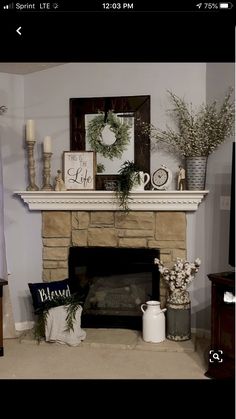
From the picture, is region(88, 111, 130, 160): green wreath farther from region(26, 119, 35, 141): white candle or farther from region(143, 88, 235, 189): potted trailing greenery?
region(26, 119, 35, 141): white candle

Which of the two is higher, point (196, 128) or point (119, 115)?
point (119, 115)

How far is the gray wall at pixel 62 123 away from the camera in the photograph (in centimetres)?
342

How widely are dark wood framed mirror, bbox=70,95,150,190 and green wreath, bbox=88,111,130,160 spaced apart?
40 millimetres

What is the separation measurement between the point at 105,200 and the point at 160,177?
0.46 meters

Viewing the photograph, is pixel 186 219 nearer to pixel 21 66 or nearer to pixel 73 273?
pixel 73 273

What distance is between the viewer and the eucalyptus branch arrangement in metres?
3.18

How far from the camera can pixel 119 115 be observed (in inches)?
138

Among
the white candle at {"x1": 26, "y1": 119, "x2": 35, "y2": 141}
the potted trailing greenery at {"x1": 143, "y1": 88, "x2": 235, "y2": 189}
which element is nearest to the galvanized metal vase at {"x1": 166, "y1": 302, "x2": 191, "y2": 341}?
the potted trailing greenery at {"x1": 143, "y1": 88, "x2": 235, "y2": 189}

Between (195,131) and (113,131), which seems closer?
(195,131)

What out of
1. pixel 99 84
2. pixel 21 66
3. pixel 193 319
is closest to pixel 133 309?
pixel 193 319

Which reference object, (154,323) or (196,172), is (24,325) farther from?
(196,172)

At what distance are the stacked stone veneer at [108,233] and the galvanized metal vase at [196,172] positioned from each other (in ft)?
0.84

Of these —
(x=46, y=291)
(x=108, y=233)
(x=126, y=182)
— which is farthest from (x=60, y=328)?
(x=126, y=182)
